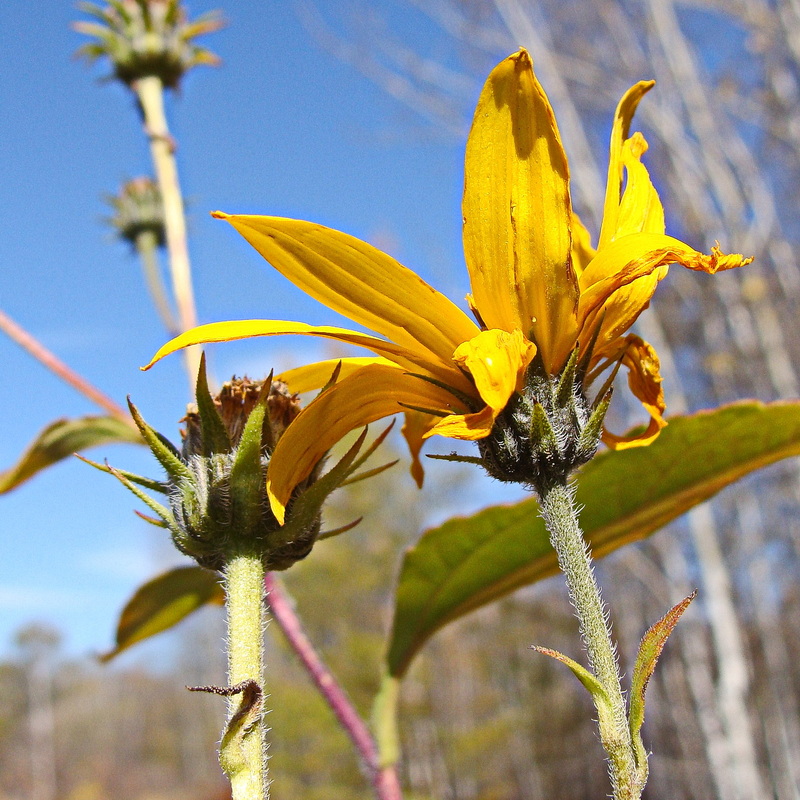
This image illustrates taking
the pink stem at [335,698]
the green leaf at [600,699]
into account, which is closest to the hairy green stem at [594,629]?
the green leaf at [600,699]

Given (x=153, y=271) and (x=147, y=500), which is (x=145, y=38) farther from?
(x=147, y=500)

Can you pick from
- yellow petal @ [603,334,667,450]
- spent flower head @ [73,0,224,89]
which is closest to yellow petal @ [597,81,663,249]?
yellow petal @ [603,334,667,450]

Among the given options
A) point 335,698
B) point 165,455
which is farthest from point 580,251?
point 335,698

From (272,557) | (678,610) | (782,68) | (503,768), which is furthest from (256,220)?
(503,768)

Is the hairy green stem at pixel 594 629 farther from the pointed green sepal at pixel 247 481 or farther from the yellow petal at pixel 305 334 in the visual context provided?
the pointed green sepal at pixel 247 481

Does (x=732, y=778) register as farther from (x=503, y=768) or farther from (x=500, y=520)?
(x=503, y=768)
